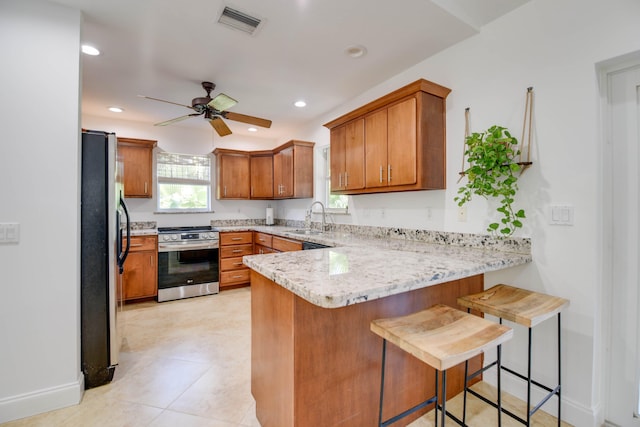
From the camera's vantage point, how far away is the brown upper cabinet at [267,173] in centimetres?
434

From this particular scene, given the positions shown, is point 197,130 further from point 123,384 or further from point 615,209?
point 615,209

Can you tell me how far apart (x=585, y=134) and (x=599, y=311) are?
101 centimetres

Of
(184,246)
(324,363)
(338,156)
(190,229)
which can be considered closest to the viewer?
(324,363)

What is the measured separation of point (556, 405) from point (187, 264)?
158 inches

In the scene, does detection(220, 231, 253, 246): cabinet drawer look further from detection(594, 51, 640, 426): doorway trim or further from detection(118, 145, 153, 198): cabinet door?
detection(594, 51, 640, 426): doorway trim

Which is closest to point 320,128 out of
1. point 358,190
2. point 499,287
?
point 358,190

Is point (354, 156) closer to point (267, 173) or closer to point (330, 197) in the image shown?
point (330, 197)

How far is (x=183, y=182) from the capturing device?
4746 mm

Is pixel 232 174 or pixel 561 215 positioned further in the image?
Answer: pixel 232 174

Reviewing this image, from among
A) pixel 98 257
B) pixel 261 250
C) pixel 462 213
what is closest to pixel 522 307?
pixel 462 213

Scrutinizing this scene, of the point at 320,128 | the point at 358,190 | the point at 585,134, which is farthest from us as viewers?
the point at 320,128

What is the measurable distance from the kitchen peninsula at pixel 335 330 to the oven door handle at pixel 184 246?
271 cm

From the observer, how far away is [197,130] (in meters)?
4.84

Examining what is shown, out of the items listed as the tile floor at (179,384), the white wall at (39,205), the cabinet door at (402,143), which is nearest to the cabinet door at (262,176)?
the tile floor at (179,384)
